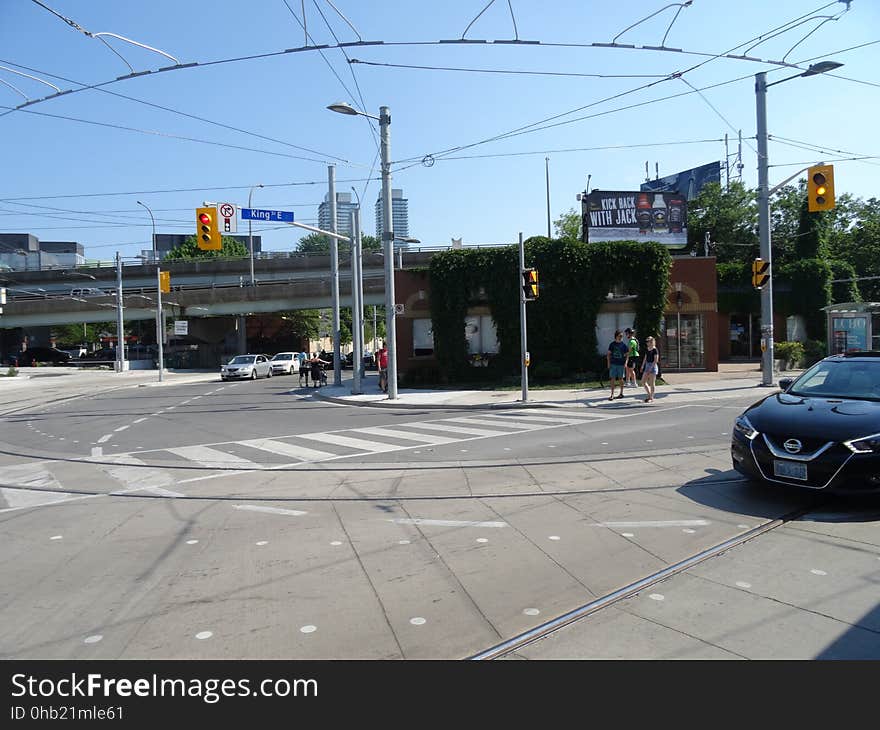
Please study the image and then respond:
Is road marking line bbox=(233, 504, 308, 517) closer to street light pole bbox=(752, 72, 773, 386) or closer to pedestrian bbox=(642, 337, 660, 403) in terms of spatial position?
pedestrian bbox=(642, 337, 660, 403)

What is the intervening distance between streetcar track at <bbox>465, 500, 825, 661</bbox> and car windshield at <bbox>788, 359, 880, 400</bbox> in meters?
1.84

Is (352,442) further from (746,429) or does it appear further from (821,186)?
(821,186)

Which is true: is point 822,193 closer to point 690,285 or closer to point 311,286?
point 690,285

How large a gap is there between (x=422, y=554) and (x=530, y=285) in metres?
14.2

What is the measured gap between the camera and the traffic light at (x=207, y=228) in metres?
19.6

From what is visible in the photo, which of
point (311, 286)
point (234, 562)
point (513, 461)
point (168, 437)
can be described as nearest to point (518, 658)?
point (234, 562)

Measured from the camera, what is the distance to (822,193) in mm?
18297

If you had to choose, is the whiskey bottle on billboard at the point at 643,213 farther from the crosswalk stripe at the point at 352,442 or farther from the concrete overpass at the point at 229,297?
the crosswalk stripe at the point at 352,442

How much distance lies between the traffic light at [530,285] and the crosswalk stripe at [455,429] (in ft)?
17.7

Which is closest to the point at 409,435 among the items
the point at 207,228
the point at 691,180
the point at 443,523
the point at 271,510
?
the point at 271,510

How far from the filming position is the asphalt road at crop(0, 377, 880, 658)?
4.29 metres

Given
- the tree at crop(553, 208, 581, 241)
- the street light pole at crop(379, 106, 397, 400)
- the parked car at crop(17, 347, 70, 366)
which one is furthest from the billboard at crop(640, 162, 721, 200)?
the parked car at crop(17, 347, 70, 366)

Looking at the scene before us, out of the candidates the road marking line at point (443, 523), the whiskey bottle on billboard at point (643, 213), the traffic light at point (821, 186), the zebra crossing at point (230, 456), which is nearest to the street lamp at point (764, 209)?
the traffic light at point (821, 186)

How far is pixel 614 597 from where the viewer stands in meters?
4.84
